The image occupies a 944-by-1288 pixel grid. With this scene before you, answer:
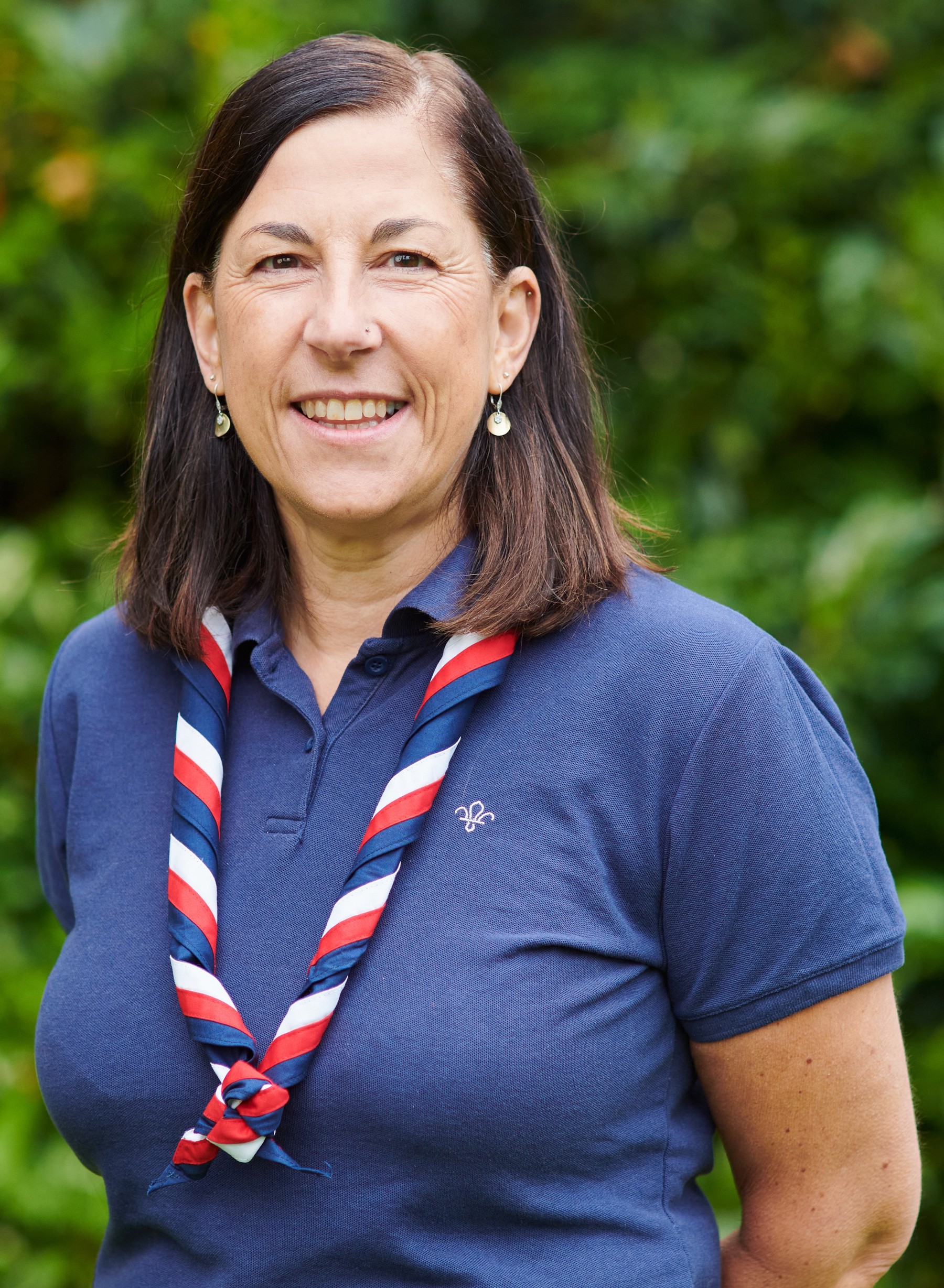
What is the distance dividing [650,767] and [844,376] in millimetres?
2199

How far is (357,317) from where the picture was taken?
162cm

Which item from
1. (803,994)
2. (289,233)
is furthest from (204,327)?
(803,994)

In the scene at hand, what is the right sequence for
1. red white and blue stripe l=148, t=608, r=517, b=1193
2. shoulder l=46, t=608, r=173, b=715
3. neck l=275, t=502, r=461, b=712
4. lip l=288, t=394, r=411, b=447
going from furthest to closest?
shoulder l=46, t=608, r=173, b=715 → neck l=275, t=502, r=461, b=712 → lip l=288, t=394, r=411, b=447 → red white and blue stripe l=148, t=608, r=517, b=1193

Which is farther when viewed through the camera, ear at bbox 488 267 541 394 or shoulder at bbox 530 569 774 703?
ear at bbox 488 267 541 394

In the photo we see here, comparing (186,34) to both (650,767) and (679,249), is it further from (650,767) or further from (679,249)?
(650,767)

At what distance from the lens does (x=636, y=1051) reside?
5.13ft

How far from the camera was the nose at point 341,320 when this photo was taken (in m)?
1.62

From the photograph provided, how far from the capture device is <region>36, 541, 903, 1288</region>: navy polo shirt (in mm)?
1492

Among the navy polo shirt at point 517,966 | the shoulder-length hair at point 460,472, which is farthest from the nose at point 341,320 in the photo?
the navy polo shirt at point 517,966

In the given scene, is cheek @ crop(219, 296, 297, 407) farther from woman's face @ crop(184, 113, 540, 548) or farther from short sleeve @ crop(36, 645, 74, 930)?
short sleeve @ crop(36, 645, 74, 930)

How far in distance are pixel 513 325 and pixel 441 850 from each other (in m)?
0.73

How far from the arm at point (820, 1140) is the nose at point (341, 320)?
3.06 ft

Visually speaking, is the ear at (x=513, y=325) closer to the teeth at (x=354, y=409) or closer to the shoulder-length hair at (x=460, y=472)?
the shoulder-length hair at (x=460, y=472)

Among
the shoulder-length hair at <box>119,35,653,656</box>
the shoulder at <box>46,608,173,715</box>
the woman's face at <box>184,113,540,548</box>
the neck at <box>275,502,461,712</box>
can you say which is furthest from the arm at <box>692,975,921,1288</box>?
the shoulder at <box>46,608,173,715</box>
